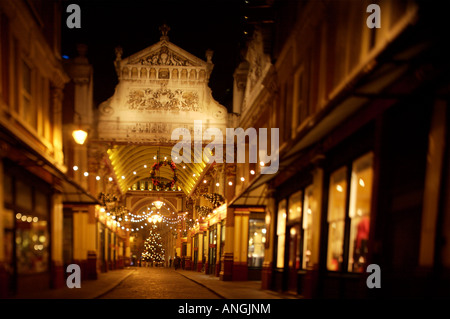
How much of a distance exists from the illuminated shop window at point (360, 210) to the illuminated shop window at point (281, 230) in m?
5.58

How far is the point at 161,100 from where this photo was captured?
2247cm

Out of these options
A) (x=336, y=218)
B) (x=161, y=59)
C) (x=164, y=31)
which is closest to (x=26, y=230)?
(x=336, y=218)

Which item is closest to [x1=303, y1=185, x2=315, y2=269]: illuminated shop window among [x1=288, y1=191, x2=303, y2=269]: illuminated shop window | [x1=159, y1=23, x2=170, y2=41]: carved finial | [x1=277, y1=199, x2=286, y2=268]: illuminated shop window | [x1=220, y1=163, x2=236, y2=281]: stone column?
[x1=288, y1=191, x2=303, y2=269]: illuminated shop window

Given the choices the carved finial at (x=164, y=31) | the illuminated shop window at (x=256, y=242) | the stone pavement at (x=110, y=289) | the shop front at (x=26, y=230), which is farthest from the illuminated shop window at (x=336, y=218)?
the carved finial at (x=164, y=31)

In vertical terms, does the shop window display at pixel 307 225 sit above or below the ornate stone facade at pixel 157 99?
below

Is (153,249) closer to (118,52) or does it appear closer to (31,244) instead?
(118,52)

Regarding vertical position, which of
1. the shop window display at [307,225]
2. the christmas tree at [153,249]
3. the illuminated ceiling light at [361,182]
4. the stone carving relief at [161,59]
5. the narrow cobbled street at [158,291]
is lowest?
the christmas tree at [153,249]

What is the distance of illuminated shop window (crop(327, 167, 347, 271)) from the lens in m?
9.15

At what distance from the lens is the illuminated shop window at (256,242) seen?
20953mm

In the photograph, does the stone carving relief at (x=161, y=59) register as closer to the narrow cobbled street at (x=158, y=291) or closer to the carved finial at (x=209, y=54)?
the carved finial at (x=209, y=54)

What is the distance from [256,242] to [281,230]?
6.74 meters

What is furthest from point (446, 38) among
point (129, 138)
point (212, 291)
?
point (129, 138)

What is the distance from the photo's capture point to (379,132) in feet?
22.9

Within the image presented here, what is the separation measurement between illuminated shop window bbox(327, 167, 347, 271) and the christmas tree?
53621mm
